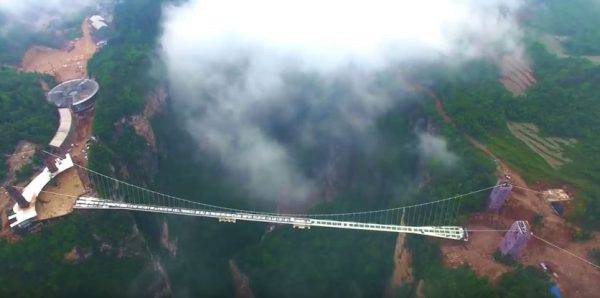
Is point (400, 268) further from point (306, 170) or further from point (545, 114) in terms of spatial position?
point (545, 114)

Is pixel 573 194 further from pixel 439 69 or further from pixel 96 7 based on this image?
pixel 96 7

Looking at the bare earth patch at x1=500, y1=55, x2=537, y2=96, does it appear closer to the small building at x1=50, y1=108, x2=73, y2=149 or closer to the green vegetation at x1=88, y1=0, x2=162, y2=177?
the green vegetation at x1=88, y1=0, x2=162, y2=177

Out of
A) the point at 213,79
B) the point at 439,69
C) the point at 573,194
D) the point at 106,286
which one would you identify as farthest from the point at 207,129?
the point at 573,194

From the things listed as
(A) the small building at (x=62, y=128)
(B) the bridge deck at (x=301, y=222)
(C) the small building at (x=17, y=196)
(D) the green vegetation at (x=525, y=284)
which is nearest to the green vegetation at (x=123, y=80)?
(A) the small building at (x=62, y=128)

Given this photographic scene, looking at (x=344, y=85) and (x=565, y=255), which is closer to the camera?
(x=565, y=255)

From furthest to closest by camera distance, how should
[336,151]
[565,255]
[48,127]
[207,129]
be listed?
[207,129] < [336,151] < [48,127] < [565,255]
